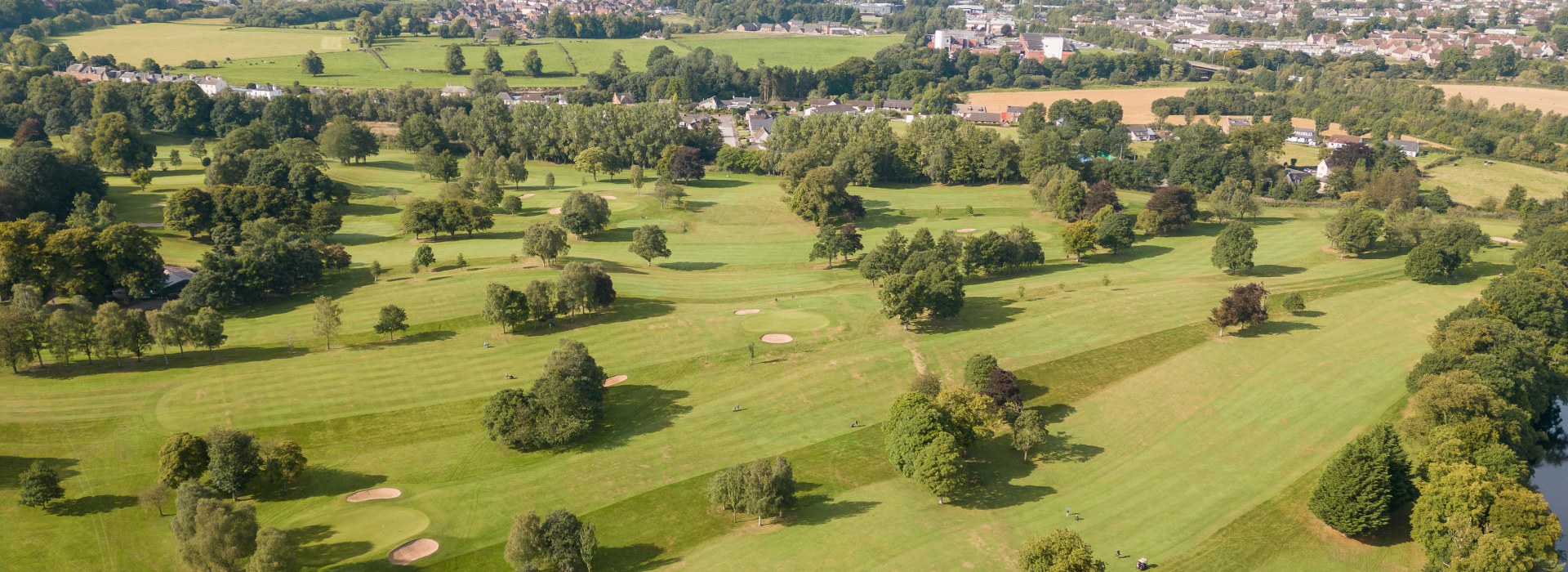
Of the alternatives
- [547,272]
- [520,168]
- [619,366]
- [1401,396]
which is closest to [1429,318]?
[1401,396]

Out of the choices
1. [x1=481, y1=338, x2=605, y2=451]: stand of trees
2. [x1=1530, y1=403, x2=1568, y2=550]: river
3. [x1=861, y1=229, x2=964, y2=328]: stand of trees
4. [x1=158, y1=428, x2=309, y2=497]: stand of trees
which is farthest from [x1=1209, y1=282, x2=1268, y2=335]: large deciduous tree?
[x1=158, y1=428, x2=309, y2=497]: stand of trees

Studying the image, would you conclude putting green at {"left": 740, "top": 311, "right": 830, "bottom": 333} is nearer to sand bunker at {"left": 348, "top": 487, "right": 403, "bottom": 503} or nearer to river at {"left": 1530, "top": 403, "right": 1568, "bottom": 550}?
sand bunker at {"left": 348, "top": 487, "right": 403, "bottom": 503}

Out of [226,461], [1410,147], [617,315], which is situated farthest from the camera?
[1410,147]

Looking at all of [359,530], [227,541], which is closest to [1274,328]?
[359,530]

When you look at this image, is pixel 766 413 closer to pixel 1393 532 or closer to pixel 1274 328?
pixel 1393 532

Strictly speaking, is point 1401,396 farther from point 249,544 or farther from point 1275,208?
point 249,544

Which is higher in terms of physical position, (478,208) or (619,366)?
(478,208)

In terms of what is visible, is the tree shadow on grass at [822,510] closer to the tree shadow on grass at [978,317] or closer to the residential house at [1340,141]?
the tree shadow on grass at [978,317]
